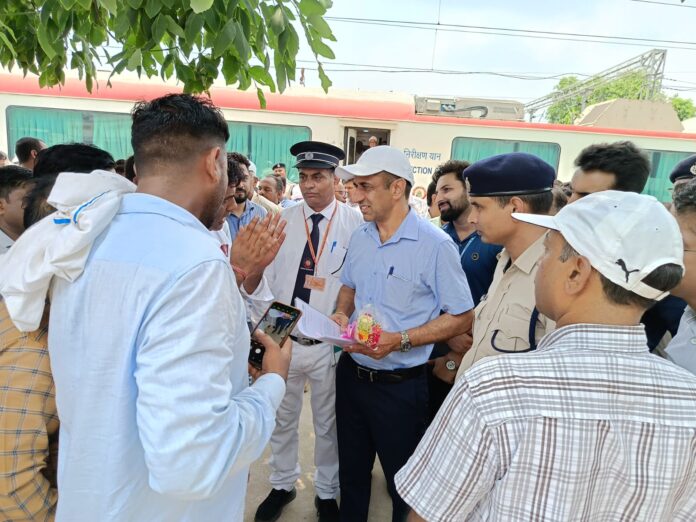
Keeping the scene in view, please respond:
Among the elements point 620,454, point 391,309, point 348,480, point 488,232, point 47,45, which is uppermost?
point 47,45

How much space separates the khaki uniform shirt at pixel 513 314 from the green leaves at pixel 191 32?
3.94 ft

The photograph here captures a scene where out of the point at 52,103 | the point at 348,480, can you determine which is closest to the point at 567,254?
the point at 348,480

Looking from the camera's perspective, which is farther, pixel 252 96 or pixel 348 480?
pixel 252 96

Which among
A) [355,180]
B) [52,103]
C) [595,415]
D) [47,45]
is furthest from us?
[52,103]

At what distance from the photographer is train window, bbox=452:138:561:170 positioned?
884 centimetres

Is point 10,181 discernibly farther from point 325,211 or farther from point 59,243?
point 59,243

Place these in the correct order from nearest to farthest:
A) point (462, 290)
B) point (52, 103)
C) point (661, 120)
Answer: point (462, 290)
point (52, 103)
point (661, 120)

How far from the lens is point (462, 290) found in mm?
2271

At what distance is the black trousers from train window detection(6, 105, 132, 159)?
7.47 meters

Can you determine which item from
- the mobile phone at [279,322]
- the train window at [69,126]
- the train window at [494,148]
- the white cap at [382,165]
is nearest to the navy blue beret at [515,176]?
the white cap at [382,165]

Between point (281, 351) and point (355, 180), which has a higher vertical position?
point (355, 180)

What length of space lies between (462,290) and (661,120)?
11936mm

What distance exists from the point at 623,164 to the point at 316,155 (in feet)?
6.22

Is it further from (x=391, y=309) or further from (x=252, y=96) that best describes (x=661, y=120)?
(x=391, y=309)
